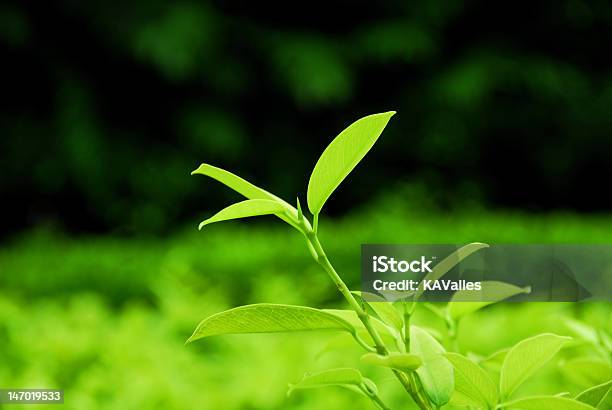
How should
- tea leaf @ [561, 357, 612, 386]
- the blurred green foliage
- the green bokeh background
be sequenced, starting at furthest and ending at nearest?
the green bokeh background < the blurred green foliage < tea leaf @ [561, 357, 612, 386]

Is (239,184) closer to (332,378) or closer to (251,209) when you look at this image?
(251,209)

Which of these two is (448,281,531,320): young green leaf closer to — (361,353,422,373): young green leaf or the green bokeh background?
(361,353,422,373): young green leaf

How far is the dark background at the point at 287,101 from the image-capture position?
27.2ft

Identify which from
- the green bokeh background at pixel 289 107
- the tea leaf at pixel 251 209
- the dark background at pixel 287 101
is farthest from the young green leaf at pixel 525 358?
the dark background at pixel 287 101

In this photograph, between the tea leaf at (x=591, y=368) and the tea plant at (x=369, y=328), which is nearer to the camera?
the tea plant at (x=369, y=328)

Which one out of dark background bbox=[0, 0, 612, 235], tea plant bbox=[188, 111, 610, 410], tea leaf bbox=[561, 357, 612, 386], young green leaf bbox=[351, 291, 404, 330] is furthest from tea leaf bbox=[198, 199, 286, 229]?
dark background bbox=[0, 0, 612, 235]

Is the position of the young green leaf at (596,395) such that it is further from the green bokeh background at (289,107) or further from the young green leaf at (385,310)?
the green bokeh background at (289,107)

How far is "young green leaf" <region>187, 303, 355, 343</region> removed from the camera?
0.58m

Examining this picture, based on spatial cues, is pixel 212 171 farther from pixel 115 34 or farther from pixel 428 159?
pixel 428 159

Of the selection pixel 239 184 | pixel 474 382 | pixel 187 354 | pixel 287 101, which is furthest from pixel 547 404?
pixel 287 101

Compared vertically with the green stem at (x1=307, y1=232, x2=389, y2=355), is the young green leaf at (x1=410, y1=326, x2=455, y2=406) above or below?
below

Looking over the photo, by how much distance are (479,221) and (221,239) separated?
1.72 meters

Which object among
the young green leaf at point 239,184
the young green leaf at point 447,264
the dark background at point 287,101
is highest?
the dark background at point 287,101

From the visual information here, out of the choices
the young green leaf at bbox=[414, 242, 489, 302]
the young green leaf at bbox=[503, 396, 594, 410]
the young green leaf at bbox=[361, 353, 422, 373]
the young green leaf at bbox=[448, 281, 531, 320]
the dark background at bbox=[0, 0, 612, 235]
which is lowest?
the young green leaf at bbox=[503, 396, 594, 410]
